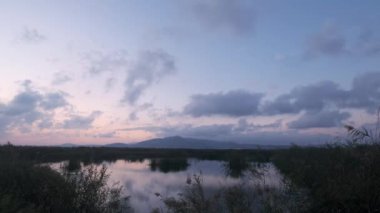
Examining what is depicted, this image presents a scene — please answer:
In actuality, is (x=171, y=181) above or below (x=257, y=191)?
below

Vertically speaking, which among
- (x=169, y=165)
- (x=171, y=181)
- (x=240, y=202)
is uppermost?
(x=169, y=165)

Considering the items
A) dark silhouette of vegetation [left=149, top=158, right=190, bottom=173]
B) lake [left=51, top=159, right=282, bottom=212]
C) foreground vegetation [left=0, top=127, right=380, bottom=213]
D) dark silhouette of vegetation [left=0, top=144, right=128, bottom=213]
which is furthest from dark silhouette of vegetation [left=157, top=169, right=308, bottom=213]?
dark silhouette of vegetation [left=149, top=158, right=190, bottom=173]

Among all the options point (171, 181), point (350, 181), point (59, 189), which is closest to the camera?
point (350, 181)

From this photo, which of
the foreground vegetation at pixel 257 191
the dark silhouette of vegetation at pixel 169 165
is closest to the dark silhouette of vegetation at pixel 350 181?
the foreground vegetation at pixel 257 191

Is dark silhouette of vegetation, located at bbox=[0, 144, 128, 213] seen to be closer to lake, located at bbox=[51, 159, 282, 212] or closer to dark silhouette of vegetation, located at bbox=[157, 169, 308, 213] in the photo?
lake, located at bbox=[51, 159, 282, 212]

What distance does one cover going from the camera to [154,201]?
20703mm

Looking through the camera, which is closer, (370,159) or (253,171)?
(370,159)

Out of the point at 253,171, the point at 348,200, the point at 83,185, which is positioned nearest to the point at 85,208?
the point at 83,185

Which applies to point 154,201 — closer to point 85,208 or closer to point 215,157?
point 85,208

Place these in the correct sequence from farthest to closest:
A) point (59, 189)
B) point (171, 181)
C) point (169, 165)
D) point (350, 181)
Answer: point (169, 165), point (171, 181), point (59, 189), point (350, 181)

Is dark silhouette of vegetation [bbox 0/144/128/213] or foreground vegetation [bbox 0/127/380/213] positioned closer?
foreground vegetation [bbox 0/127/380/213]

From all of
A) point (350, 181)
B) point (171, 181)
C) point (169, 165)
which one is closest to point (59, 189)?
point (350, 181)

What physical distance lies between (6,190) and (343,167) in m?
8.55

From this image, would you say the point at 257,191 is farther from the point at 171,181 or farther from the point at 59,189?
the point at 171,181
